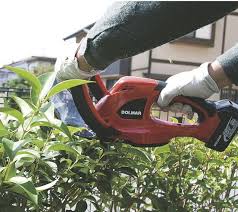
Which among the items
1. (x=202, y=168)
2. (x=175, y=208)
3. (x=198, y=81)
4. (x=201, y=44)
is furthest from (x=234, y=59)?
(x=201, y=44)

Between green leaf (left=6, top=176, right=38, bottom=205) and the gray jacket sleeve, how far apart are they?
86cm

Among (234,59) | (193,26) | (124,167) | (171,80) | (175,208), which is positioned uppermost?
(193,26)

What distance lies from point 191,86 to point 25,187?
35.1 inches

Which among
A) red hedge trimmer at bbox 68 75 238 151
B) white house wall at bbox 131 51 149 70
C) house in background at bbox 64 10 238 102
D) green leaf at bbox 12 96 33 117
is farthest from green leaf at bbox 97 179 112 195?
white house wall at bbox 131 51 149 70

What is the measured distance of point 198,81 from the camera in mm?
1588

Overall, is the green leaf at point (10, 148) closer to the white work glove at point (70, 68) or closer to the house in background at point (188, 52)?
the white work glove at point (70, 68)

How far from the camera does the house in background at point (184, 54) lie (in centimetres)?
1326

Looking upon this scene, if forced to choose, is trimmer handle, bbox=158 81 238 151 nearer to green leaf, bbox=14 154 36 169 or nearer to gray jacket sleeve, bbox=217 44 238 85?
gray jacket sleeve, bbox=217 44 238 85

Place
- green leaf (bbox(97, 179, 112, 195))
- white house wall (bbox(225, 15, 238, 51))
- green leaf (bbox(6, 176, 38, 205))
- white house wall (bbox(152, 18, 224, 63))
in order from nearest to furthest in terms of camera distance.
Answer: green leaf (bbox(6, 176, 38, 205)) < green leaf (bbox(97, 179, 112, 195)) < white house wall (bbox(152, 18, 224, 63)) < white house wall (bbox(225, 15, 238, 51))

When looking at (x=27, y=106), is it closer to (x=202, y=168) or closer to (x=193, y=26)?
(x=193, y=26)

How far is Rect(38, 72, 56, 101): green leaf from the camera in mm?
997

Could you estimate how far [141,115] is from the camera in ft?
5.52

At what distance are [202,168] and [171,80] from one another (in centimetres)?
31

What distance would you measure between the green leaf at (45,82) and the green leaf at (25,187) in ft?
0.62
